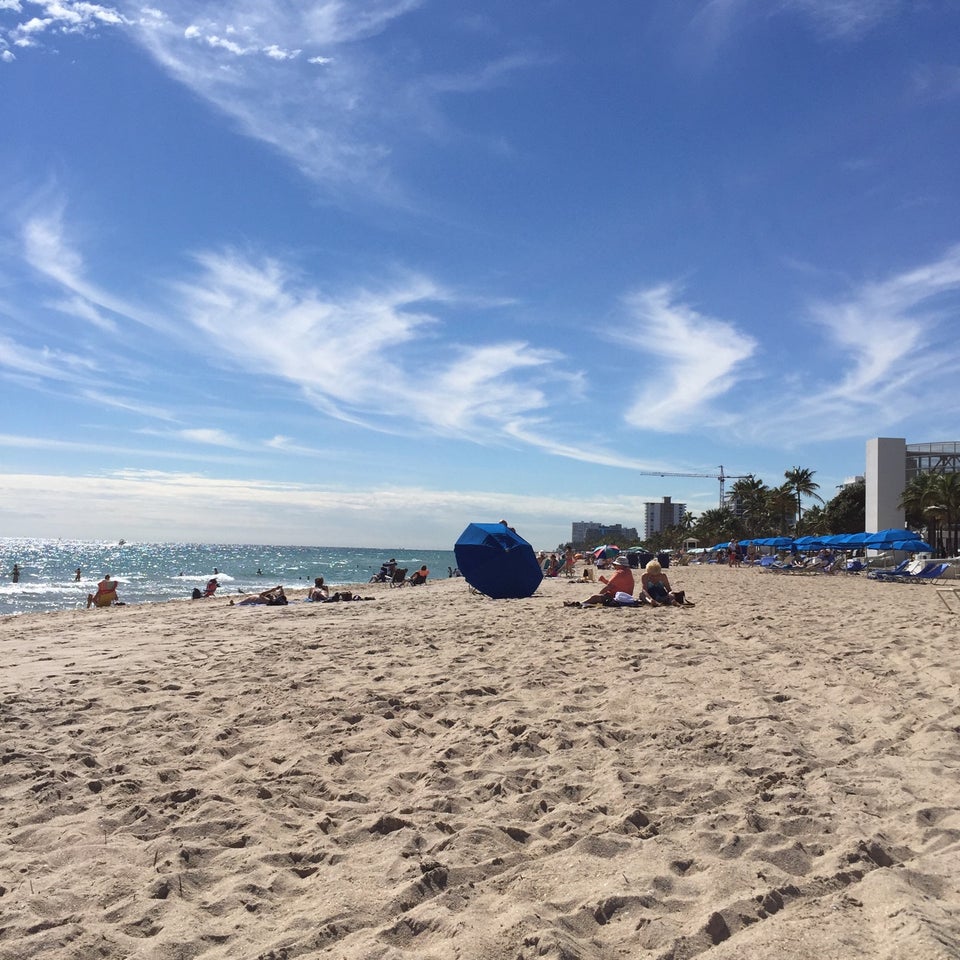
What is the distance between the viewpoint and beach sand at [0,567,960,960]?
8.30ft

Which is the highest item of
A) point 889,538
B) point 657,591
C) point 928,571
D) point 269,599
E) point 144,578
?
point 889,538

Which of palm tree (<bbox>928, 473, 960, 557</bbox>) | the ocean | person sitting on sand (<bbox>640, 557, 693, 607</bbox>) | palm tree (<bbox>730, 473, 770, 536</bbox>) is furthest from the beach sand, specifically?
palm tree (<bbox>730, 473, 770, 536</bbox>)

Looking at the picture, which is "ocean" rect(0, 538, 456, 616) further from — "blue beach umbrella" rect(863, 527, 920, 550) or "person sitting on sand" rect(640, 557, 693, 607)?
"blue beach umbrella" rect(863, 527, 920, 550)

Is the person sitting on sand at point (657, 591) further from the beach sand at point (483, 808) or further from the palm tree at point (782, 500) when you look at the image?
the palm tree at point (782, 500)

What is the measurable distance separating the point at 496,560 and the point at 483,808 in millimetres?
10266

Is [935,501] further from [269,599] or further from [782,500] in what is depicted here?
[269,599]

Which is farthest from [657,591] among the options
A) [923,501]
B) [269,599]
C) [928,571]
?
[923,501]

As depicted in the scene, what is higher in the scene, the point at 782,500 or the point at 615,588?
the point at 782,500

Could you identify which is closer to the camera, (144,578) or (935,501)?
(935,501)

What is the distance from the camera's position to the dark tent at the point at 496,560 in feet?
44.9

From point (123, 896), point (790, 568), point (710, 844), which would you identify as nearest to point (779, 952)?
point (710, 844)

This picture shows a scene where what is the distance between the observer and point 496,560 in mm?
13820

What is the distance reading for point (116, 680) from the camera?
606cm

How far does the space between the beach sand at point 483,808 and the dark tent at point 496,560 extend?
263 inches
